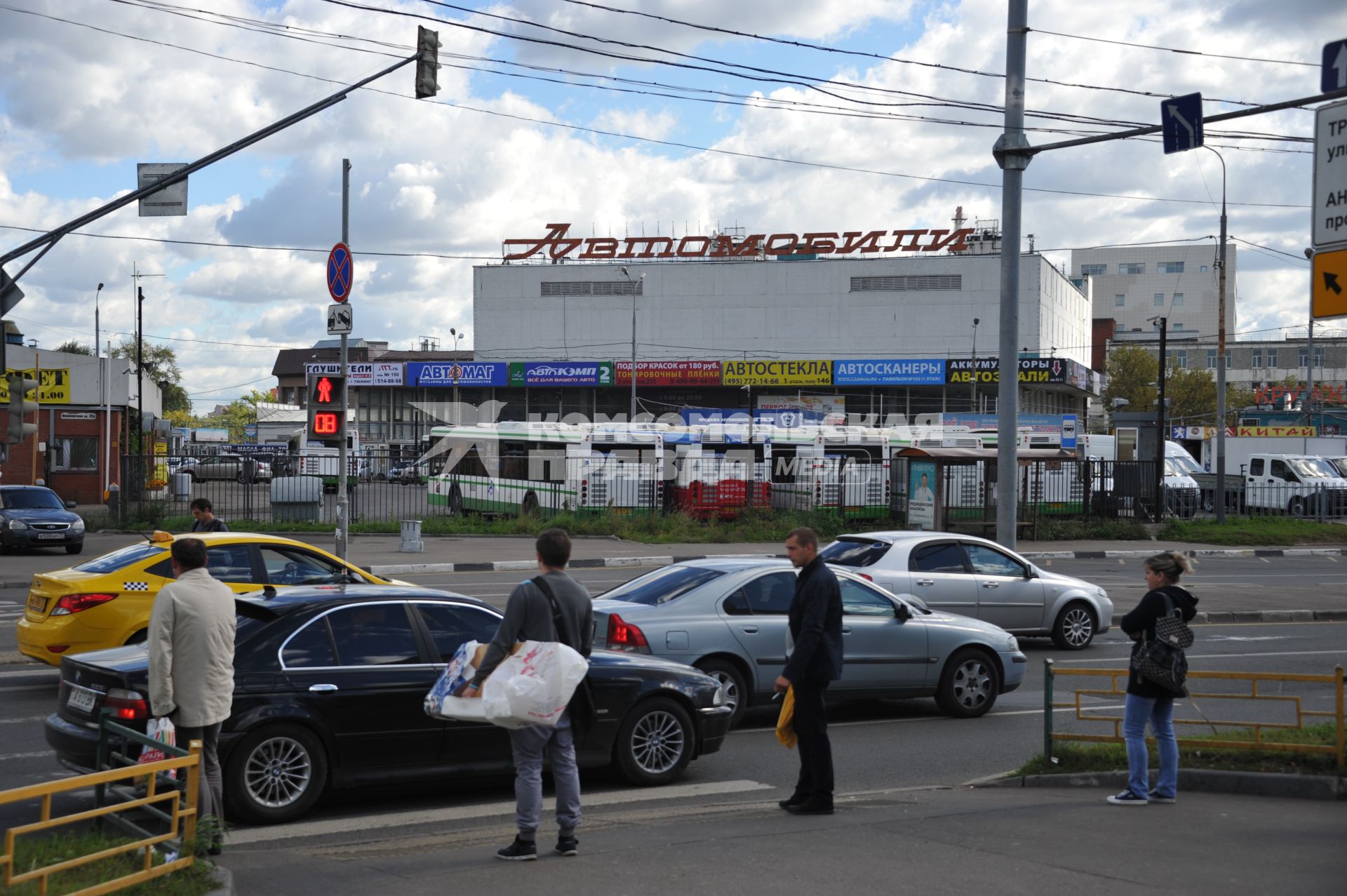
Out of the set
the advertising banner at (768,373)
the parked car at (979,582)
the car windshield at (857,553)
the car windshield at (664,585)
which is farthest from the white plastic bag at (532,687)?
the advertising banner at (768,373)

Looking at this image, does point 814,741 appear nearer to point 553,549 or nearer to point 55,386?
point 553,549

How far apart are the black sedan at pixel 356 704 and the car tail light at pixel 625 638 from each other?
1206mm

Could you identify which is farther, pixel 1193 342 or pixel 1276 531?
pixel 1193 342

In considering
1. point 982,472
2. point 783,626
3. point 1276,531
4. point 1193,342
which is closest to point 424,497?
point 982,472

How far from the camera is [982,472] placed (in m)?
32.3

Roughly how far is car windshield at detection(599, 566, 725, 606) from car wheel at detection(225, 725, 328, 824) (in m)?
3.80

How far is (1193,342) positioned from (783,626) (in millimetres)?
110904

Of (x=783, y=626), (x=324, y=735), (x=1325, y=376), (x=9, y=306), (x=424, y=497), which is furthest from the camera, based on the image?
(x=1325, y=376)

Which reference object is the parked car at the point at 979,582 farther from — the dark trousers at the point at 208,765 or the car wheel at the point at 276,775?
the dark trousers at the point at 208,765

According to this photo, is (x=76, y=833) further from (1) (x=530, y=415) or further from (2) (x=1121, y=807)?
(1) (x=530, y=415)

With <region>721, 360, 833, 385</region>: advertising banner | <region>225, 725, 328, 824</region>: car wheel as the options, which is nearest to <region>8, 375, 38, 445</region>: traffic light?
<region>225, 725, 328, 824</region>: car wheel

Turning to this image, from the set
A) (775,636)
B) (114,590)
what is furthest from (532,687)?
(114,590)

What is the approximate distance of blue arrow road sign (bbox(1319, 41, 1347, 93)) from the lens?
772cm

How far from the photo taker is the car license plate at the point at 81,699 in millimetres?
7633
